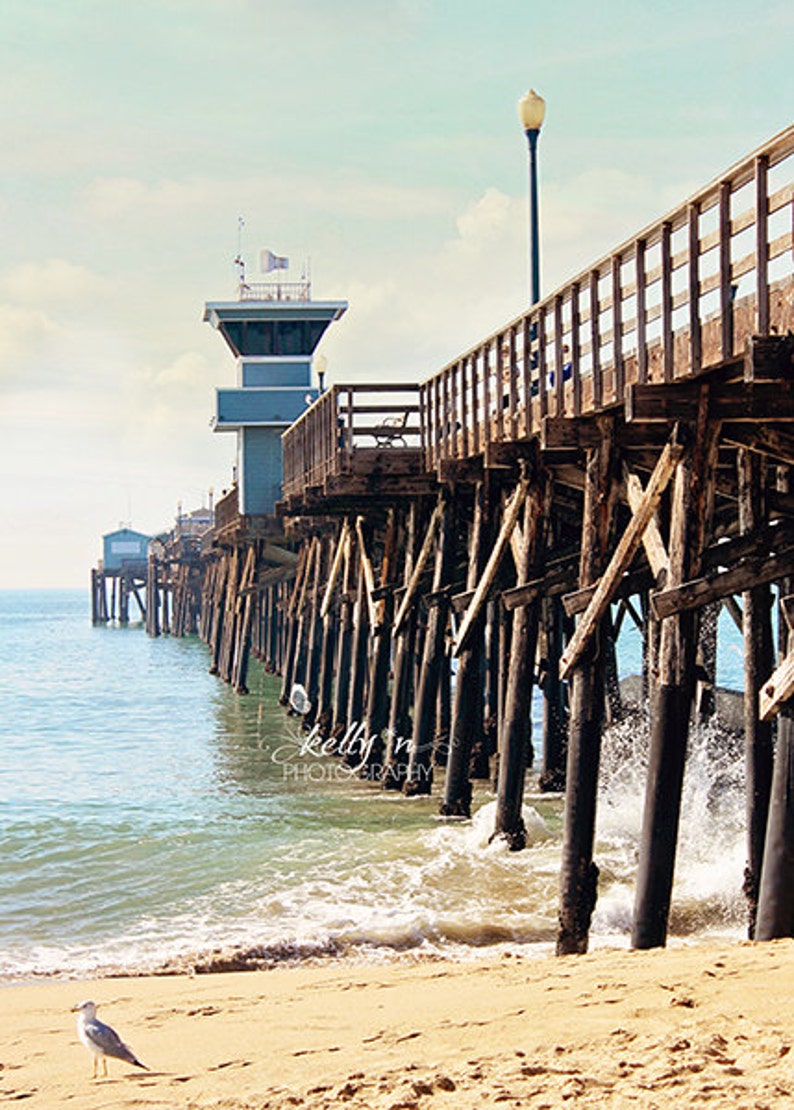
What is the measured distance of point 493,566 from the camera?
14273mm

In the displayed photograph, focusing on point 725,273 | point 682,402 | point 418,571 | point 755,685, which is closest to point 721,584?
point 682,402

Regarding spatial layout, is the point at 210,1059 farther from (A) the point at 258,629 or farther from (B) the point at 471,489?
(A) the point at 258,629

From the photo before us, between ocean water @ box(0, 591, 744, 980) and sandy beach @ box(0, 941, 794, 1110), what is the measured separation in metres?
2.71

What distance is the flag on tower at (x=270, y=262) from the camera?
1624 inches

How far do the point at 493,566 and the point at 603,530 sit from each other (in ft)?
11.1

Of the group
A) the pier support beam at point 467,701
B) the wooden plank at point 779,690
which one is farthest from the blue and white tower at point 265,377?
the wooden plank at point 779,690

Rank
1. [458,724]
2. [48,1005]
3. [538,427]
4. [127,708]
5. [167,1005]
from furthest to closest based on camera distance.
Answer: [127,708], [458,724], [538,427], [48,1005], [167,1005]

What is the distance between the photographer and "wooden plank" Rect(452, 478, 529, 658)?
1391 centimetres

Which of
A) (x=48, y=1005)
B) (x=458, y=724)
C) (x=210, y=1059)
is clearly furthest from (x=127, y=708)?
(x=210, y=1059)

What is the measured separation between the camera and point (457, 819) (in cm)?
1603

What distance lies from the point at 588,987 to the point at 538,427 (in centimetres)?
691

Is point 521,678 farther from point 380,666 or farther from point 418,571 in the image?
point 380,666

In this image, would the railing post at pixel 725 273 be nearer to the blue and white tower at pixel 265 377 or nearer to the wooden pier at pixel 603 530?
the wooden pier at pixel 603 530

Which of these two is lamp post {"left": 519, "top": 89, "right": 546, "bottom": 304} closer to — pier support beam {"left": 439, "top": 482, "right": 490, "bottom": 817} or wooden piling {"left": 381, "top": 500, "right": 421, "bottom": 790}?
pier support beam {"left": 439, "top": 482, "right": 490, "bottom": 817}
